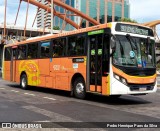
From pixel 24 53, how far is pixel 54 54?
13.8 ft

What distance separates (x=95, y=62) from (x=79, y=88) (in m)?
1.74

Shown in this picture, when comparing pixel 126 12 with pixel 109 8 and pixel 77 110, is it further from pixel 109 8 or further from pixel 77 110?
pixel 77 110

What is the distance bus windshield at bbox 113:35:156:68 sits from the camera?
1268 centimetres

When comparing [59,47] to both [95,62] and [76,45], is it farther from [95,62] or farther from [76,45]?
[95,62]

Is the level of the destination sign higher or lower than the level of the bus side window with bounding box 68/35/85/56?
higher

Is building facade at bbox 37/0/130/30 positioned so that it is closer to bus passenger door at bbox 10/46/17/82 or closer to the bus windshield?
bus passenger door at bbox 10/46/17/82

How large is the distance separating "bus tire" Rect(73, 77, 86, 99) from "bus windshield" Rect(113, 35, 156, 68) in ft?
7.95

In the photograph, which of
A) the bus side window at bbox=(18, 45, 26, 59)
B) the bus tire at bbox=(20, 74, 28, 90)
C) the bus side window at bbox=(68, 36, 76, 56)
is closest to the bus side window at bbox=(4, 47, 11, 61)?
the bus side window at bbox=(18, 45, 26, 59)

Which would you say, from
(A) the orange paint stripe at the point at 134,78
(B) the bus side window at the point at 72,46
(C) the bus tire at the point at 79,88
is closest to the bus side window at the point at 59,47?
(B) the bus side window at the point at 72,46

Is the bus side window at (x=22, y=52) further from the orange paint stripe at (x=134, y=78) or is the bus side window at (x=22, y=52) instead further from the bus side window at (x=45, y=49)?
the orange paint stripe at (x=134, y=78)

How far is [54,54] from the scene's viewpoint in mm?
16719

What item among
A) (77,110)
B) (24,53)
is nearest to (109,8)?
(24,53)

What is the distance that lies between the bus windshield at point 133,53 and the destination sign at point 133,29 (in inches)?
10.9

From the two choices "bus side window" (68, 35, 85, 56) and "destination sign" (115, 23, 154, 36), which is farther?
"bus side window" (68, 35, 85, 56)
